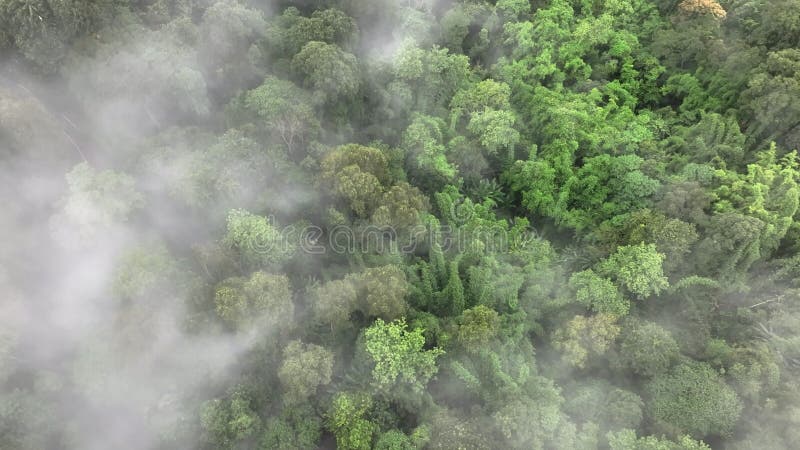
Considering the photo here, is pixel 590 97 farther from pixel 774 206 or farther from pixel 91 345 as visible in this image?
pixel 91 345

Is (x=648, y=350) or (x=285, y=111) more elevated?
(x=285, y=111)

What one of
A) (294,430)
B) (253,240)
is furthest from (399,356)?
(253,240)

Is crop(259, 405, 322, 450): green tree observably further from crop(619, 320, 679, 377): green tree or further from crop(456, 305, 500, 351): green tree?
crop(619, 320, 679, 377): green tree

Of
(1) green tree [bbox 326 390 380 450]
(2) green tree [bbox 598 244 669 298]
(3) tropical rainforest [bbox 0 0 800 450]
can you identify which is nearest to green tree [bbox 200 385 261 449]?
(3) tropical rainforest [bbox 0 0 800 450]

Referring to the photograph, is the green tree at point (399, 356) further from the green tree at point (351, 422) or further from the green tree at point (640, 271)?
the green tree at point (640, 271)

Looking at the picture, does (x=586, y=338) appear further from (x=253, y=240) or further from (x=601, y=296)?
(x=253, y=240)

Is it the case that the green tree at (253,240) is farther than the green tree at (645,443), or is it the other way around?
the green tree at (253,240)

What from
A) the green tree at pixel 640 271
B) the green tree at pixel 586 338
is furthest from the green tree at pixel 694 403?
the green tree at pixel 640 271

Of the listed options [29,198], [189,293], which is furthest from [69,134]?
[189,293]
